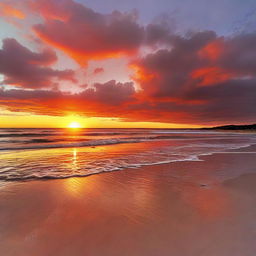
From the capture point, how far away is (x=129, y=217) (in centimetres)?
304

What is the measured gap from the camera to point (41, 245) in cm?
232

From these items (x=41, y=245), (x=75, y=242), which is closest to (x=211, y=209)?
(x=75, y=242)

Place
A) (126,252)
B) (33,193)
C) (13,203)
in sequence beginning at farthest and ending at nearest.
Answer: (33,193) → (13,203) → (126,252)

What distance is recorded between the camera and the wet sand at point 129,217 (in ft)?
7.42

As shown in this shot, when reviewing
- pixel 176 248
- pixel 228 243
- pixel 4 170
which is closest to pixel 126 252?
pixel 176 248

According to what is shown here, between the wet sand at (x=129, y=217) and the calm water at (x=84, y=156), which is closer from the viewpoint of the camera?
the wet sand at (x=129, y=217)

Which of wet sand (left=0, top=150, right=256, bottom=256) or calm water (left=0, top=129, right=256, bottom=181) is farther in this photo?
calm water (left=0, top=129, right=256, bottom=181)

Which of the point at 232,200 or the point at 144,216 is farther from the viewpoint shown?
the point at 232,200

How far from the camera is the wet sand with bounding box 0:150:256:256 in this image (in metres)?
2.26

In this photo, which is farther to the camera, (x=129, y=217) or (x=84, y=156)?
(x=84, y=156)

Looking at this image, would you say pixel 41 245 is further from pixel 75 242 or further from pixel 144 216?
pixel 144 216

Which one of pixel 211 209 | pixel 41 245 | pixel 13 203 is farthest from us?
pixel 13 203

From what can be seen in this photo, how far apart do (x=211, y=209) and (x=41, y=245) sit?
10.4 feet

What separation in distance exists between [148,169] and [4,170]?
5804 mm
